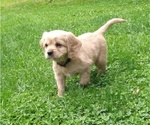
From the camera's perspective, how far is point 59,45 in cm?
570

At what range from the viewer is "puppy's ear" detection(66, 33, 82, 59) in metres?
5.74

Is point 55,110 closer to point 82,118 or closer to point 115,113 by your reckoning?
point 82,118

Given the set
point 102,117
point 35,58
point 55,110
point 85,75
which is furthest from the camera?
point 35,58

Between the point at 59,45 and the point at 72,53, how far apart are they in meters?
0.24

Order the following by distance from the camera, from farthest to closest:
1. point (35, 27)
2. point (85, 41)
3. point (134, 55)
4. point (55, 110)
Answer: point (35, 27) → point (134, 55) → point (85, 41) → point (55, 110)

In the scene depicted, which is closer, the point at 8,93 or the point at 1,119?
the point at 1,119

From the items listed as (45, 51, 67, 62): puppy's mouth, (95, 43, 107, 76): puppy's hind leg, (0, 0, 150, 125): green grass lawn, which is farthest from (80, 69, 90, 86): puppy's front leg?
(95, 43, 107, 76): puppy's hind leg

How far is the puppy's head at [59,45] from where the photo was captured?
5590 millimetres

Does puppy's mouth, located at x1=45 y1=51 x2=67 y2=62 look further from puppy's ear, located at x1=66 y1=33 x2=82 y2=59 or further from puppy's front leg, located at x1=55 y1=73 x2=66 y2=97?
puppy's front leg, located at x1=55 y1=73 x2=66 y2=97

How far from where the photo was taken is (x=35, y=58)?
27.6 feet

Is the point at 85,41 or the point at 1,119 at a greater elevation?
the point at 85,41

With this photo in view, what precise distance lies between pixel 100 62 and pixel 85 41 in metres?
0.43

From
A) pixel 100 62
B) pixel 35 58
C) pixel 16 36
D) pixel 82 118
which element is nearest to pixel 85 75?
pixel 100 62

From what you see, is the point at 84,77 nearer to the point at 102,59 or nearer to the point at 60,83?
the point at 60,83
